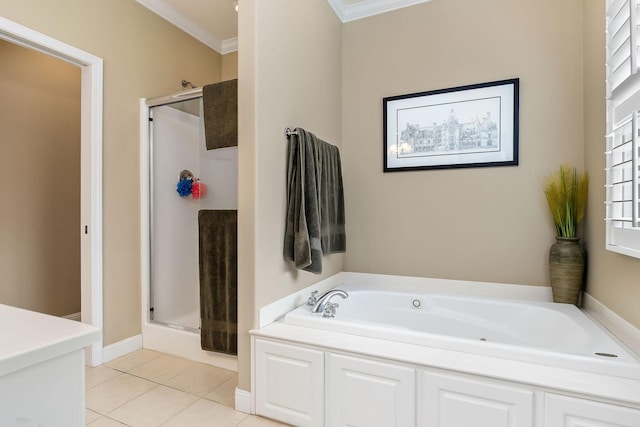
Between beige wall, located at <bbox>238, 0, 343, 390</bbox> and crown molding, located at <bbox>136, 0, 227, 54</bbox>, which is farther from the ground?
crown molding, located at <bbox>136, 0, 227, 54</bbox>

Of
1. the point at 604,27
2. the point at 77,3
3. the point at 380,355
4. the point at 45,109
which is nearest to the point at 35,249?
the point at 45,109

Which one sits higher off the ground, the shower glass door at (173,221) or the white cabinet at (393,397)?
the shower glass door at (173,221)

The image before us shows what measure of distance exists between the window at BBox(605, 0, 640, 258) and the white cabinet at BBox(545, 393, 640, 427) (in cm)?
59

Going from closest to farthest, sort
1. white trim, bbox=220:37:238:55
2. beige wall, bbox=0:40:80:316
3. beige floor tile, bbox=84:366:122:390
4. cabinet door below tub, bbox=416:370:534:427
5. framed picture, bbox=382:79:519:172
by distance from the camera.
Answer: cabinet door below tub, bbox=416:370:534:427 < beige floor tile, bbox=84:366:122:390 < framed picture, bbox=382:79:519:172 < beige wall, bbox=0:40:80:316 < white trim, bbox=220:37:238:55

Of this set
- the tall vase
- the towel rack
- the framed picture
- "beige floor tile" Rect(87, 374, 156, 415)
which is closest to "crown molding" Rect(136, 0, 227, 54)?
the towel rack

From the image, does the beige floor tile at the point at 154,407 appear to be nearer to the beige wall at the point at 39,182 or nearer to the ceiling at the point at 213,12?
the beige wall at the point at 39,182

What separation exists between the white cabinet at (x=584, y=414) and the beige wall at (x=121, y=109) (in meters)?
2.68

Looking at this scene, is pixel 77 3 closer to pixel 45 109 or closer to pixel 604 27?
pixel 45 109

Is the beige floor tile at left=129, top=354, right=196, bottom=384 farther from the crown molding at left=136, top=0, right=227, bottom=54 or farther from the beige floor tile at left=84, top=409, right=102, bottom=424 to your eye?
the crown molding at left=136, top=0, right=227, bottom=54

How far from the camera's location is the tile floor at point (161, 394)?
5.73ft

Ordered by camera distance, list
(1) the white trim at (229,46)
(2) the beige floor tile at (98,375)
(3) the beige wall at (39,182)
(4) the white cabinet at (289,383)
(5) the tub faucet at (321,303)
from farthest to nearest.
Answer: (1) the white trim at (229,46) < (3) the beige wall at (39,182) < (2) the beige floor tile at (98,375) < (5) the tub faucet at (321,303) < (4) the white cabinet at (289,383)

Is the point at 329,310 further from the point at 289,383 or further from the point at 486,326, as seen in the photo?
the point at 486,326

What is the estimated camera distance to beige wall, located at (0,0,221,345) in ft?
7.63

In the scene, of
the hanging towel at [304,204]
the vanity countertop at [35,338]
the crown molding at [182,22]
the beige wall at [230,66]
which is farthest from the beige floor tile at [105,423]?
the beige wall at [230,66]
